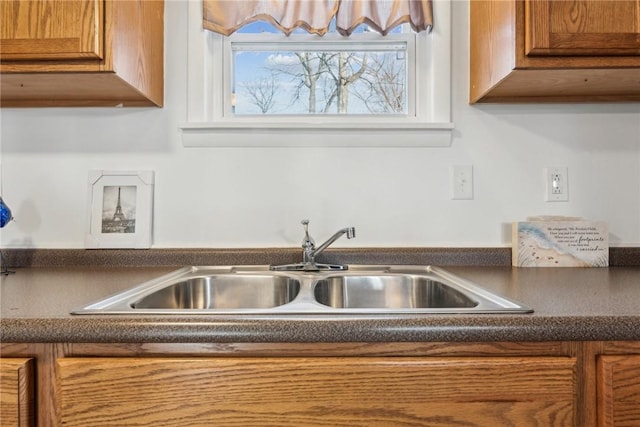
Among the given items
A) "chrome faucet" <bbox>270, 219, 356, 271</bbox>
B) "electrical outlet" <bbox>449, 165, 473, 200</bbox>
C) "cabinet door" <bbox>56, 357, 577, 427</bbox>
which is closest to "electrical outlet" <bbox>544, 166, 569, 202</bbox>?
"electrical outlet" <bbox>449, 165, 473, 200</bbox>

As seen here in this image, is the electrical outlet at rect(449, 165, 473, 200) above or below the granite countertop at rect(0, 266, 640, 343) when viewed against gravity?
above

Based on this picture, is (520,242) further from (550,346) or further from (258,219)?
(258,219)

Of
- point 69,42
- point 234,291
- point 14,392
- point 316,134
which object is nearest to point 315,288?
point 234,291

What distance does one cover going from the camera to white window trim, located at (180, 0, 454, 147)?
51.8 inches

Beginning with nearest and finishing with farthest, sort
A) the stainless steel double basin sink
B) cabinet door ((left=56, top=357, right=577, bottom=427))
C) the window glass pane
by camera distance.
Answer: cabinet door ((left=56, top=357, right=577, bottom=427)) → the stainless steel double basin sink → the window glass pane

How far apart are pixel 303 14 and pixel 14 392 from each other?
120cm

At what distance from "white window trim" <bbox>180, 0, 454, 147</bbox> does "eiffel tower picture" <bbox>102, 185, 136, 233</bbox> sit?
243 mm

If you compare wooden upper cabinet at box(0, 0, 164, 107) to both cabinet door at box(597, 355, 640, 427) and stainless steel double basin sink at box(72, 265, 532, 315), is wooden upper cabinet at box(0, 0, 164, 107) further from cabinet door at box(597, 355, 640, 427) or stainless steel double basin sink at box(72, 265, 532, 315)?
cabinet door at box(597, 355, 640, 427)

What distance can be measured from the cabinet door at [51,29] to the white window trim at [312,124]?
368mm

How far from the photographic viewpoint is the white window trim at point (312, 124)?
1.31 metres

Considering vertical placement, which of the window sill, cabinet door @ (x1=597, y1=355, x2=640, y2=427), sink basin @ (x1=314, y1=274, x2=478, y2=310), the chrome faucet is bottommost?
cabinet door @ (x1=597, y1=355, x2=640, y2=427)

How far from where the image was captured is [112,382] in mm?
662

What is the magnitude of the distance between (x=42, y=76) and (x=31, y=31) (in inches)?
4.4

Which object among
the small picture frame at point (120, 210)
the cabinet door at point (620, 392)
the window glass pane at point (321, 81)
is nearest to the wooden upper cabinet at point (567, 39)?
the window glass pane at point (321, 81)
